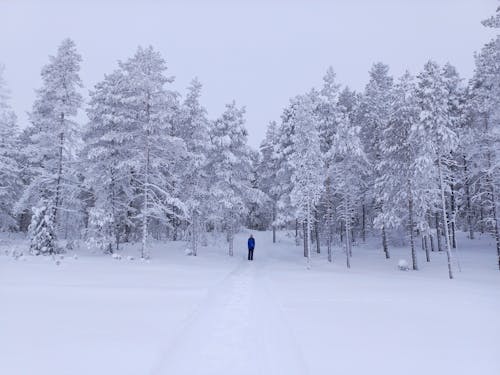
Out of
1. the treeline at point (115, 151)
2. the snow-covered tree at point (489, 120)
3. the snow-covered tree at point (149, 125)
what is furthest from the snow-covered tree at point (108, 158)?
the snow-covered tree at point (489, 120)

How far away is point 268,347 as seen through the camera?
22.3 feet

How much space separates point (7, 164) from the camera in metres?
37.8

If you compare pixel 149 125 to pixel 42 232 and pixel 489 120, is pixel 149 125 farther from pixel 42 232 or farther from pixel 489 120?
pixel 489 120

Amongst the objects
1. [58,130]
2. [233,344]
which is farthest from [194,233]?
[233,344]

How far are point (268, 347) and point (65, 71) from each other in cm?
2819

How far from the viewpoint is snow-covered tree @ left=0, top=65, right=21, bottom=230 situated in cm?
3042

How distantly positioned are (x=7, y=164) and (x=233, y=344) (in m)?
40.1

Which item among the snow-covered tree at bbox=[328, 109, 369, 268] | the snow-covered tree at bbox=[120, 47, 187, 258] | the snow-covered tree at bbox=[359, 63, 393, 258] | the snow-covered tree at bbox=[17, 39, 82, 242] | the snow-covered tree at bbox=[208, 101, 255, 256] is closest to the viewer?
the snow-covered tree at bbox=[120, 47, 187, 258]

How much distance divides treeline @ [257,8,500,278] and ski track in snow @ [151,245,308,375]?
706 inches

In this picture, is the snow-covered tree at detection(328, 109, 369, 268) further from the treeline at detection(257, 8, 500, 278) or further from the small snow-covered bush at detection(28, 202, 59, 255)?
the small snow-covered bush at detection(28, 202, 59, 255)

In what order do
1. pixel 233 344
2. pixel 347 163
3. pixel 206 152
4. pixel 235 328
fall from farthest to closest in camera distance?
pixel 206 152 → pixel 347 163 → pixel 235 328 → pixel 233 344

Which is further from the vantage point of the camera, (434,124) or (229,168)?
(229,168)

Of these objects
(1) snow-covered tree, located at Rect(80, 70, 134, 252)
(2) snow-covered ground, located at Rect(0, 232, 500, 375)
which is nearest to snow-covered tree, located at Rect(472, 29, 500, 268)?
(2) snow-covered ground, located at Rect(0, 232, 500, 375)

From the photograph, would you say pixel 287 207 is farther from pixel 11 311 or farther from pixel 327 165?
pixel 11 311
